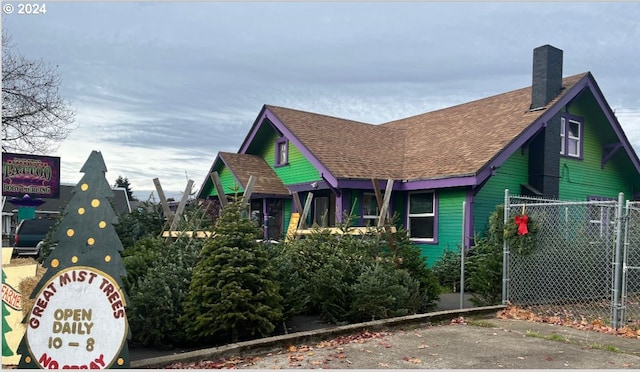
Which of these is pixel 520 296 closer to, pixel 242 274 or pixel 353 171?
pixel 242 274

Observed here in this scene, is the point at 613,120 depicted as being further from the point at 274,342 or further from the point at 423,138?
the point at 274,342

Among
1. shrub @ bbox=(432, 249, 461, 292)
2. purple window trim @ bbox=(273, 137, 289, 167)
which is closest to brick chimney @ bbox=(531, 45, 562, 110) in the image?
shrub @ bbox=(432, 249, 461, 292)

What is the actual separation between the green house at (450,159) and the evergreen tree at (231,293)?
6554 mm

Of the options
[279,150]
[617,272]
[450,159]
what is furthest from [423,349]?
[279,150]

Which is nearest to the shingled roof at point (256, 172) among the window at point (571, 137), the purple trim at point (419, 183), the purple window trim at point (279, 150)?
the purple window trim at point (279, 150)

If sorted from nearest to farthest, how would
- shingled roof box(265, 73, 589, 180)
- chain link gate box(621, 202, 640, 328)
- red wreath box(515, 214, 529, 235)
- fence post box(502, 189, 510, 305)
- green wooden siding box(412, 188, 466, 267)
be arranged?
chain link gate box(621, 202, 640, 328), red wreath box(515, 214, 529, 235), fence post box(502, 189, 510, 305), green wooden siding box(412, 188, 466, 267), shingled roof box(265, 73, 589, 180)

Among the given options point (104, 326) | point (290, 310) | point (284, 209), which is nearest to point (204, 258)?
point (290, 310)

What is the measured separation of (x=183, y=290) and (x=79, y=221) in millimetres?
2509

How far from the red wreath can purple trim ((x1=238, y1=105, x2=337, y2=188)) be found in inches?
251

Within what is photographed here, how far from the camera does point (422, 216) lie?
15805mm

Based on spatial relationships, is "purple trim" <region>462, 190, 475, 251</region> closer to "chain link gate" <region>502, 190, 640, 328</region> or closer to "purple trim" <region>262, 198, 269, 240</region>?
"chain link gate" <region>502, 190, 640, 328</region>

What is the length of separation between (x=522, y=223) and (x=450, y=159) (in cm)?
641

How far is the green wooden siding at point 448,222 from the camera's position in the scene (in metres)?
14.7

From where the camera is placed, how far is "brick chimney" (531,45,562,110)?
52.4ft
